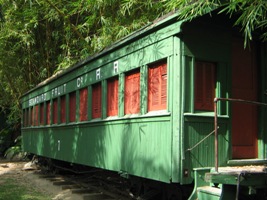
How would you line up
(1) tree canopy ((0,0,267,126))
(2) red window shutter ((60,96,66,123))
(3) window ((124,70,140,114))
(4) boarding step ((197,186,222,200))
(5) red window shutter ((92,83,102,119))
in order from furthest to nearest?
(2) red window shutter ((60,96,66,123))
(1) tree canopy ((0,0,267,126))
(5) red window shutter ((92,83,102,119))
(3) window ((124,70,140,114))
(4) boarding step ((197,186,222,200))

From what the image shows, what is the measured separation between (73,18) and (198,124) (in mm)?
9901

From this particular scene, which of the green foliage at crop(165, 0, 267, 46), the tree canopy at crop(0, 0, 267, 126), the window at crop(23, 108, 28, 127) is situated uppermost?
the tree canopy at crop(0, 0, 267, 126)

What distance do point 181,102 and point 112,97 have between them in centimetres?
252

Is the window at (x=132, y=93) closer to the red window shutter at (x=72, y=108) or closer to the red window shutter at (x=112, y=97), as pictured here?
the red window shutter at (x=112, y=97)

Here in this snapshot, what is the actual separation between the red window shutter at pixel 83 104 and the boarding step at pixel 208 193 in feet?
14.5

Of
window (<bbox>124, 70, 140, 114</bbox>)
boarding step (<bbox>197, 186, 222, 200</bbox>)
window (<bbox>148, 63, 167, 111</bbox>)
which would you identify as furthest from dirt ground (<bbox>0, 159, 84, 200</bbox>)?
boarding step (<bbox>197, 186, 222, 200</bbox>)

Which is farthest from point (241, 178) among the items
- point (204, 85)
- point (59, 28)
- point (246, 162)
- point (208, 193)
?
point (59, 28)

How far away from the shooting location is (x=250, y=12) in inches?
180

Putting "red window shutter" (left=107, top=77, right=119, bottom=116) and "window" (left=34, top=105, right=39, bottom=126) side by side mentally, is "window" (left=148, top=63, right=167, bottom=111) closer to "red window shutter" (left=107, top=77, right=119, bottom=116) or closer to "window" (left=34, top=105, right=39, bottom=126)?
"red window shutter" (left=107, top=77, right=119, bottom=116)

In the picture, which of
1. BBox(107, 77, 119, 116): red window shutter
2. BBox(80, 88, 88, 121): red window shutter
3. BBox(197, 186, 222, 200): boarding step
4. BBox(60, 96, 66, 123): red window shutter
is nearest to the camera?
BBox(197, 186, 222, 200): boarding step

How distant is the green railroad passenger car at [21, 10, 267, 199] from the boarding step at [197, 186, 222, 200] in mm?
21

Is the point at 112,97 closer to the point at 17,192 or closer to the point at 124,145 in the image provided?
the point at 124,145

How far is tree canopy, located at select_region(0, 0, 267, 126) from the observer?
32.8ft

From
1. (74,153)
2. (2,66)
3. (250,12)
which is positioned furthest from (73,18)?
(250,12)
